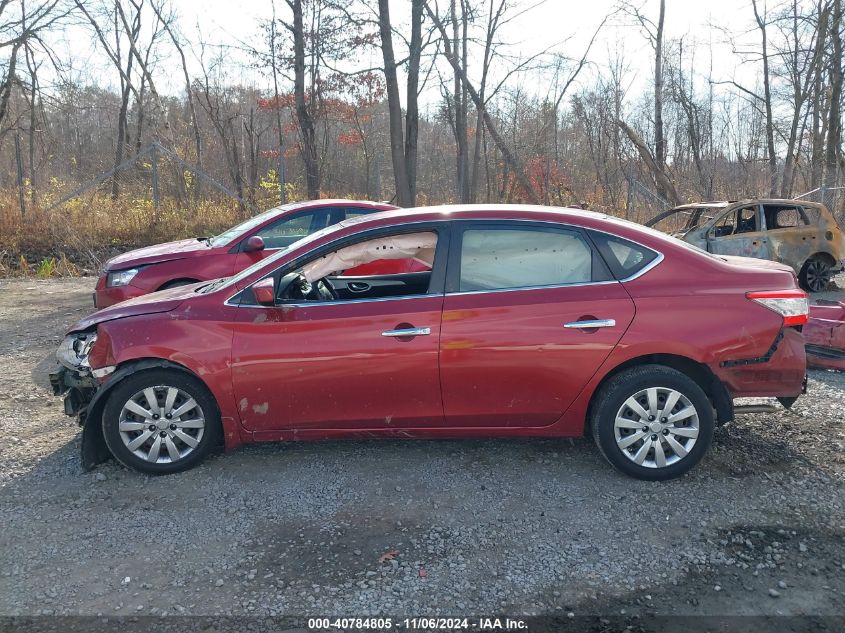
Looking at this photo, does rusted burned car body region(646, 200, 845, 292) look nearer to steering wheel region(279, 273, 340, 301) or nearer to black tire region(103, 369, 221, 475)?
steering wheel region(279, 273, 340, 301)

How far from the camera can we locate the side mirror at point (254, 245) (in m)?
7.14

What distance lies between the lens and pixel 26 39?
794 inches

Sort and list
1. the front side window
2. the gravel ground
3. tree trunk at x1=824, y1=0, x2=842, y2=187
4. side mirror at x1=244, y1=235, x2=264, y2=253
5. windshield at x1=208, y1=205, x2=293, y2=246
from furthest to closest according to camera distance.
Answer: tree trunk at x1=824, y1=0, x2=842, y2=187 → windshield at x1=208, y1=205, x2=293, y2=246 → side mirror at x1=244, y1=235, x2=264, y2=253 → the front side window → the gravel ground

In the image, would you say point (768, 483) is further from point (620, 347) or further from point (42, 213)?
point (42, 213)

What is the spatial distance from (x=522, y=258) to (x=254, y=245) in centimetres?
391

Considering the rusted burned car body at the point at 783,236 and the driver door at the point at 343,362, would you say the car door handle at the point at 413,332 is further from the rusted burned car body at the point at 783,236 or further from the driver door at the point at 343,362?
the rusted burned car body at the point at 783,236

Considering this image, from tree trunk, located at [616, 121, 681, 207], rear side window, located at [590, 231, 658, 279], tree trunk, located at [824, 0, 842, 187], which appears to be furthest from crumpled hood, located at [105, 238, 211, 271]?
tree trunk, located at [824, 0, 842, 187]

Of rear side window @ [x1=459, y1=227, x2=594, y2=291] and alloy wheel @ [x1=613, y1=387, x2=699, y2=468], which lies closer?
alloy wheel @ [x1=613, y1=387, x2=699, y2=468]

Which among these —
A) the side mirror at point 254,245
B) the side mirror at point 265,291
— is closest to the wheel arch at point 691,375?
the side mirror at point 265,291

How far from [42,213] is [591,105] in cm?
2005

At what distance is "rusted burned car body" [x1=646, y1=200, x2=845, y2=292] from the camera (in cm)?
1041

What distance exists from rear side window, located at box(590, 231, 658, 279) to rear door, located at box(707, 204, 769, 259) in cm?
710

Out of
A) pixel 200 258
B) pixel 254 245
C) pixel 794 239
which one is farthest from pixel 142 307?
pixel 794 239

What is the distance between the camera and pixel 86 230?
15.6m
